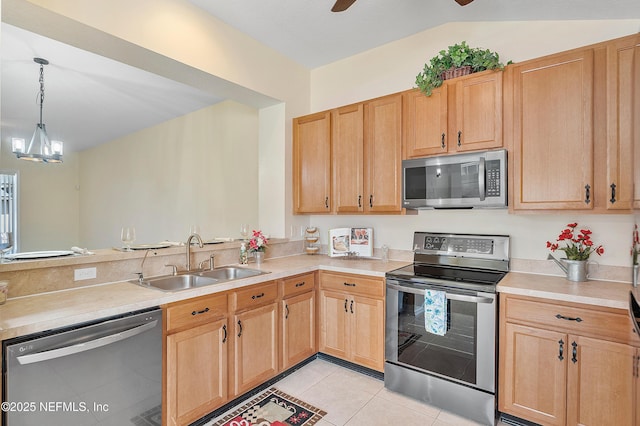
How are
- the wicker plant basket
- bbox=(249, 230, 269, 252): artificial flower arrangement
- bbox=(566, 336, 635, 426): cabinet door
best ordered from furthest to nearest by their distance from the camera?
bbox=(249, 230, 269, 252): artificial flower arrangement, the wicker plant basket, bbox=(566, 336, 635, 426): cabinet door

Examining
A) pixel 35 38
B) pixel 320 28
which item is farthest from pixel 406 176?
pixel 35 38

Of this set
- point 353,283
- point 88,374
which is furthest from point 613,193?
point 88,374

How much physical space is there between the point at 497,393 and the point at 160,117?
531 centimetres

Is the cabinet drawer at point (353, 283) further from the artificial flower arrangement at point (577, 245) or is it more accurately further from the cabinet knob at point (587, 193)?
Result: the cabinet knob at point (587, 193)

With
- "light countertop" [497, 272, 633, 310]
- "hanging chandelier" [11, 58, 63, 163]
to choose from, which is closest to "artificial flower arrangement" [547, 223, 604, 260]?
"light countertop" [497, 272, 633, 310]

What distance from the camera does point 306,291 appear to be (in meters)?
2.81

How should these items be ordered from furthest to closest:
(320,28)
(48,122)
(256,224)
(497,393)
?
(48,122) → (256,224) → (320,28) → (497,393)

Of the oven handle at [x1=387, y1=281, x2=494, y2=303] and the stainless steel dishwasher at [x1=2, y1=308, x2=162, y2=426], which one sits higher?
the oven handle at [x1=387, y1=281, x2=494, y2=303]

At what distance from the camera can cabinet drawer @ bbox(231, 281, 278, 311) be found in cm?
223

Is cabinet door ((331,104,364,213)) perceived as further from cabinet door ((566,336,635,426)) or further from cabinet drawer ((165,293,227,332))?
cabinet door ((566,336,635,426))

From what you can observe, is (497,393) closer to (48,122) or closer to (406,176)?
(406,176)

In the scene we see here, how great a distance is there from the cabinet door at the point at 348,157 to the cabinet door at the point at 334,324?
831mm

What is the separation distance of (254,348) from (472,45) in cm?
304

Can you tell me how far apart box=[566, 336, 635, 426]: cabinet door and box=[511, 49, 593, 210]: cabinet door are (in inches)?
32.6
